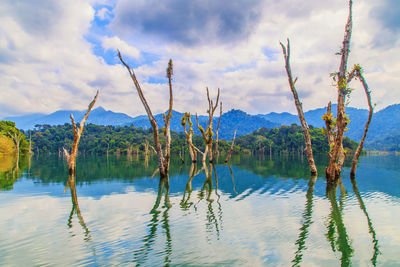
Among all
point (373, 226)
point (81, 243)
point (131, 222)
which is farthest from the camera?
point (131, 222)

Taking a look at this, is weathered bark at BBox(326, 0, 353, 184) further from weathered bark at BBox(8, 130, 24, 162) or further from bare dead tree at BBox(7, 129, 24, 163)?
bare dead tree at BBox(7, 129, 24, 163)

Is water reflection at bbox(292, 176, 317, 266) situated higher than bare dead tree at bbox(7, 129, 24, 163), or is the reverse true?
bare dead tree at bbox(7, 129, 24, 163)

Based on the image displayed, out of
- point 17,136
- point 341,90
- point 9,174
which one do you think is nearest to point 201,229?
point 341,90

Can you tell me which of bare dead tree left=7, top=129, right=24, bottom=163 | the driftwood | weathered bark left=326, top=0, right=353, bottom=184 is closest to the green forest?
bare dead tree left=7, top=129, right=24, bottom=163

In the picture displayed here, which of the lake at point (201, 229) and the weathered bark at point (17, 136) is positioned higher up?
the weathered bark at point (17, 136)

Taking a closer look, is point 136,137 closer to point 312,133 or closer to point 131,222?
point 312,133

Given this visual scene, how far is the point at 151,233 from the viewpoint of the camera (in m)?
6.78

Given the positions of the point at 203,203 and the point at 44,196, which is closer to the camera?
the point at 203,203

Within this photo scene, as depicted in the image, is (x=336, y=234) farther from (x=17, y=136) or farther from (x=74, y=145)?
(x=17, y=136)

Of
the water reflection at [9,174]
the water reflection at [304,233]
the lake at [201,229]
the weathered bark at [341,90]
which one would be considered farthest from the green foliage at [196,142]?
the water reflection at [304,233]

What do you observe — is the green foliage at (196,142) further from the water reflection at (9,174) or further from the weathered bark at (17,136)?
the water reflection at (9,174)

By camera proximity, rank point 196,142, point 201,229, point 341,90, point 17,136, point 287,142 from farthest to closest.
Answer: point 287,142, point 196,142, point 17,136, point 341,90, point 201,229

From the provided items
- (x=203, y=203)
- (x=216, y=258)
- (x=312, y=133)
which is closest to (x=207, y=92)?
(x=203, y=203)

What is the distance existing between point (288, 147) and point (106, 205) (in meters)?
99.3
